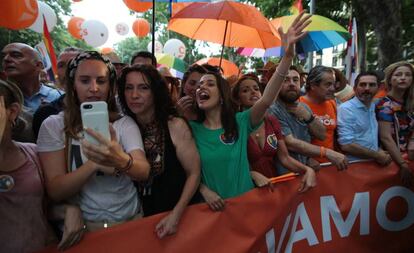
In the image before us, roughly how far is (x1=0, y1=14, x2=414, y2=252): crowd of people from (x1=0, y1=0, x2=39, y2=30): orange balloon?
56 cm

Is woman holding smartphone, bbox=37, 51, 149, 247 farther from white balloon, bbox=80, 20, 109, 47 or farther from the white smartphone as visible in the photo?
white balloon, bbox=80, 20, 109, 47

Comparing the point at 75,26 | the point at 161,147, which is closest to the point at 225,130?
the point at 161,147

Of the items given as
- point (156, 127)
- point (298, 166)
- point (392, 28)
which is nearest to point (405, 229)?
point (298, 166)

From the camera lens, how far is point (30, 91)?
336 cm

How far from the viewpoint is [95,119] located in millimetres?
1591

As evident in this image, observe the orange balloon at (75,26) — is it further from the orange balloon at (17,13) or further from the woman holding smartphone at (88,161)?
the woman holding smartphone at (88,161)

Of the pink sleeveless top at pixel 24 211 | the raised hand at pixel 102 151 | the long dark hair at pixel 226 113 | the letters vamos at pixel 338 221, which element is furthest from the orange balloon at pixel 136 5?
the raised hand at pixel 102 151

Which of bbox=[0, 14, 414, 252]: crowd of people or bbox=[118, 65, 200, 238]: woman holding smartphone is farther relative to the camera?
bbox=[118, 65, 200, 238]: woman holding smartphone

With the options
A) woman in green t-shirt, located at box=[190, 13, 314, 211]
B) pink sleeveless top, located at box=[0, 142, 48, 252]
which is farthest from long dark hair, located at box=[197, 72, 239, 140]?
pink sleeveless top, located at box=[0, 142, 48, 252]

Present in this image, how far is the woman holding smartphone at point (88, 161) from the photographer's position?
1.83 metres

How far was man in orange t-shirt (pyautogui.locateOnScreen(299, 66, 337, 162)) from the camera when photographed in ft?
12.2

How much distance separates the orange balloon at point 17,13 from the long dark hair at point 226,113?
7.73ft

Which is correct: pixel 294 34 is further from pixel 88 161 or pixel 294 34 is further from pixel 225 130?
pixel 88 161

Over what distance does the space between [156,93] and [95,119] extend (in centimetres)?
83
